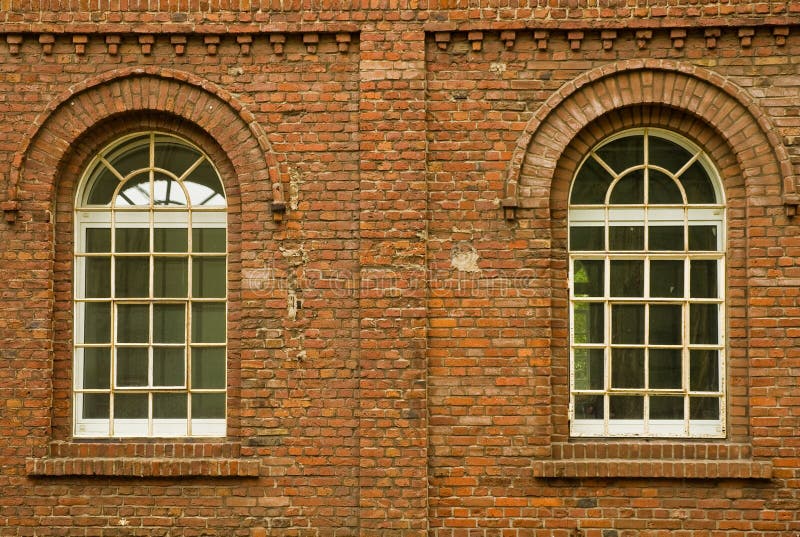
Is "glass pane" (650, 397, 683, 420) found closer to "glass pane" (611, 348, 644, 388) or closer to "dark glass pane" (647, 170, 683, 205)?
"glass pane" (611, 348, 644, 388)

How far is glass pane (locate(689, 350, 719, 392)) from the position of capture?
6.41 metres

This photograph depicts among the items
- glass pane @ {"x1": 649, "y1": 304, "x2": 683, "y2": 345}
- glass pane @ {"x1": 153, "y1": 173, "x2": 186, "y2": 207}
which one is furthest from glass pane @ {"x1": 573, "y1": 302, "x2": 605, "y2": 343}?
glass pane @ {"x1": 153, "y1": 173, "x2": 186, "y2": 207}

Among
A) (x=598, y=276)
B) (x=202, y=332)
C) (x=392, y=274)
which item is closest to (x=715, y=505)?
(x=598, y=276)

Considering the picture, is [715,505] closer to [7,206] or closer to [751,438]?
[751,438]

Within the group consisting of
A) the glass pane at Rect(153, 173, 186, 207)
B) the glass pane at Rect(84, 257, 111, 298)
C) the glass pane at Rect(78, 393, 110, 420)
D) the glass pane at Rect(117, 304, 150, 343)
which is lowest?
the glass pane at Rect(78, 393, 110, 420)

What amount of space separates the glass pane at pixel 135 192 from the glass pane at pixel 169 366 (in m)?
1.27


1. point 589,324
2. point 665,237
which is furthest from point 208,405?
point 665,237

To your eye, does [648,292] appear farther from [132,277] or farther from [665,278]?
[132,277]

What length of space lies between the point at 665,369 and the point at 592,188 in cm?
163

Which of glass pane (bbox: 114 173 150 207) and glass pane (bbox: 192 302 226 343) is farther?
glass pane (bbox: 114 173 150 207)

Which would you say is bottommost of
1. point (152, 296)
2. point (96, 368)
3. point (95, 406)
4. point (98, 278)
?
point (95, 406)

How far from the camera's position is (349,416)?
6.26 metres

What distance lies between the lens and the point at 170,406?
6.54 meters

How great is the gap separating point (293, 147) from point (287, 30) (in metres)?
0.96
